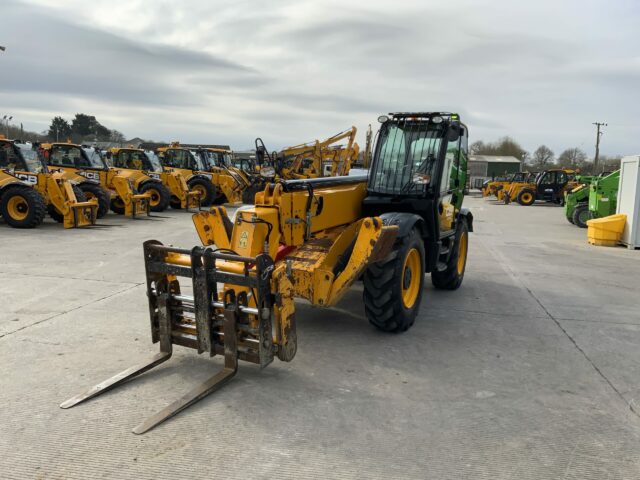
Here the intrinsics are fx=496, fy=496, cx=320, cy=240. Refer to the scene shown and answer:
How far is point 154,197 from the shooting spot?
17891mm

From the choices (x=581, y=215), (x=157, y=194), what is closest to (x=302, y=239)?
(x=157, y=194)

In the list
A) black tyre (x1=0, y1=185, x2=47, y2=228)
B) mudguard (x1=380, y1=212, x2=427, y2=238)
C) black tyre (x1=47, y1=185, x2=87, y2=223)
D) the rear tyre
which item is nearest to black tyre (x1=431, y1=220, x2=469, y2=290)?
mudguard (x1=380, y1=212, x2=427, y2=238)

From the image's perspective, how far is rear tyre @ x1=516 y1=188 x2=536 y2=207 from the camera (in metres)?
29.2

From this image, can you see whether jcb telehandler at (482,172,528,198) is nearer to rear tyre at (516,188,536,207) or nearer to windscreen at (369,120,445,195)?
rear tyre at (516,188,536,207)

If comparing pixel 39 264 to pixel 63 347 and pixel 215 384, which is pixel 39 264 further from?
pixel 215 384

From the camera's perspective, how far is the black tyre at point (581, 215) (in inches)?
688

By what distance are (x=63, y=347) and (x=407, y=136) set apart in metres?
4.39

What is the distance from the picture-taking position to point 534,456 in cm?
303

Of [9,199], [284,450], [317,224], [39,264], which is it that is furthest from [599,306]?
[9,199]

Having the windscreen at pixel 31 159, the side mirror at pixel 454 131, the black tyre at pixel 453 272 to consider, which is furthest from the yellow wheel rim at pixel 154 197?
the side mirror at pixel 454 131

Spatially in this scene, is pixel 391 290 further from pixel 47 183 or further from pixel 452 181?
pixel 47 183

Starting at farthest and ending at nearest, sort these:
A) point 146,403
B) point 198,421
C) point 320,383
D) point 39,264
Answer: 1. point 39,264
2. point 320,383
3. point 146,403
4. point 198,421

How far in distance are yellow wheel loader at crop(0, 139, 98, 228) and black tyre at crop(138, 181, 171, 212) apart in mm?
4515

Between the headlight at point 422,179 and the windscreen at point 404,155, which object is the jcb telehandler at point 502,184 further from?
the headlight at point 422,179
